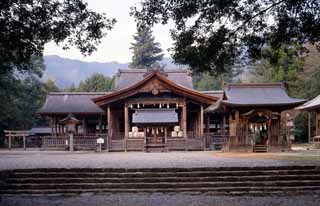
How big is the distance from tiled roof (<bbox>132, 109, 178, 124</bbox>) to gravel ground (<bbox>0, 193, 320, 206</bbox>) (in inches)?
633

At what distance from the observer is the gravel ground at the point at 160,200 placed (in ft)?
30.5

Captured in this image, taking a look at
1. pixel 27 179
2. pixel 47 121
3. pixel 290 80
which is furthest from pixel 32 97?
pixel 27 179

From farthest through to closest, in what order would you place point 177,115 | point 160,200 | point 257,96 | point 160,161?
point 177,115 < point 257,96 < point 160,161 < point 160,200

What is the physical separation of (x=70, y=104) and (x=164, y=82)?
941 cm

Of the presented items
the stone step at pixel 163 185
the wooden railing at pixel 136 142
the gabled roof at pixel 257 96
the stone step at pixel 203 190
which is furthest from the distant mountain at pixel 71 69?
the stone step at pixel 203 190

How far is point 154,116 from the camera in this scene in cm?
2742

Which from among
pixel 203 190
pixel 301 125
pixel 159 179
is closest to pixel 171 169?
pixel 159 179

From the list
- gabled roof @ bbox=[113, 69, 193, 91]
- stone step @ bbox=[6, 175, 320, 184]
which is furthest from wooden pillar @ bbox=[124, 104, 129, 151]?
stone step @ bbox=[6, 175, 320, 184]

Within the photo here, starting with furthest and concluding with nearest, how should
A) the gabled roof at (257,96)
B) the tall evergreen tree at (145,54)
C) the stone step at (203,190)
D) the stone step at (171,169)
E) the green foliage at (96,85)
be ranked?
the tall evergreen tree at (145,54), the green foliage at (96,85), the gabled roof at (257,96), the stone step at (171,169), the stone step at (203,190)

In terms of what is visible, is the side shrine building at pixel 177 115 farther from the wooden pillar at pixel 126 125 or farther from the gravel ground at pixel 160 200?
the gravel ground at pixel 160 200

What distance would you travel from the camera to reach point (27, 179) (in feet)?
38.9

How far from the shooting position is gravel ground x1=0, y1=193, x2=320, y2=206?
9281 millimetres

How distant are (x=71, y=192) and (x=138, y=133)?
1624 centimetres

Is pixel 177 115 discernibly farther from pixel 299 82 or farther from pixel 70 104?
pixel 299 82
